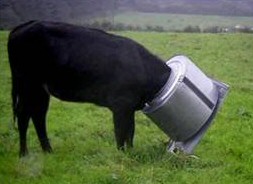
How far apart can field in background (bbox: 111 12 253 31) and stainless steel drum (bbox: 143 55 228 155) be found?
29986mm

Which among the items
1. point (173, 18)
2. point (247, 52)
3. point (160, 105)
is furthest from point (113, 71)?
point (173, 18)

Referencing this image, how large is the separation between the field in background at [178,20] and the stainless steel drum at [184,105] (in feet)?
98.4

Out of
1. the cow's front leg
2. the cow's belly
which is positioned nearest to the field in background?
the cow's belly

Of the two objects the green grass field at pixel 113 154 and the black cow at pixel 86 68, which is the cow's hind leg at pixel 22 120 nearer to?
the black cow at pixel 86 68

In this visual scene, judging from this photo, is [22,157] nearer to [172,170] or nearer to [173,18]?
[172,170]

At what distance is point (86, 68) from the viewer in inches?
312

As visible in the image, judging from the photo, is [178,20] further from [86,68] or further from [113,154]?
[113,154]

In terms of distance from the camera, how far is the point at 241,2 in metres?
47.0

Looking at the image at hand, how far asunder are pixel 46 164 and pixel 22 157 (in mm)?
452

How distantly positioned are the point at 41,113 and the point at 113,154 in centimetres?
151

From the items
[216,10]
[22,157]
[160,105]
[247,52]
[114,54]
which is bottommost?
[216,10]

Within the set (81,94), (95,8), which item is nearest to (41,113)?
(81,94)

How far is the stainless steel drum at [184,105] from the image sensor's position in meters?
7.76

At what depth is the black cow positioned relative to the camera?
793 centimetres
